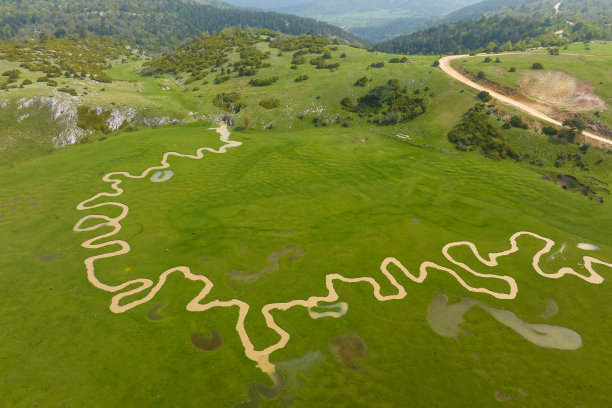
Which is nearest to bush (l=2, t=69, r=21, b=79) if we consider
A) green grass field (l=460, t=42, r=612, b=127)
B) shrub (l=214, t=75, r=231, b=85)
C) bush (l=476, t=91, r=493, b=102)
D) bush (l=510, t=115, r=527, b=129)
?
shrub (l=214, t=75, r=231, b=85)

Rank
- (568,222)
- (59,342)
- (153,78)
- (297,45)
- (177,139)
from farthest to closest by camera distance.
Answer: (297,45), (153,78), (177,139), (568,222), (59,342)

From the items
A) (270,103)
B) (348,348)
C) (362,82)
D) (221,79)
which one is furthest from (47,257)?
(221,79)

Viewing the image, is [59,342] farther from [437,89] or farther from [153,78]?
[153,78]

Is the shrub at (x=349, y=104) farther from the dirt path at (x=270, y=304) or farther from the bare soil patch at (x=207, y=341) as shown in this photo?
the bare soil patch at (x=207, y=341)

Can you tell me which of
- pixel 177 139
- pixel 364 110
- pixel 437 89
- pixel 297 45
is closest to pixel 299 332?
pixel 177 139

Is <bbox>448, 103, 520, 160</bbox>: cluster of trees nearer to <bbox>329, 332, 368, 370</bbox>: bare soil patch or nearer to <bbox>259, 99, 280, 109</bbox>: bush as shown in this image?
<bbox>259, 99, 280, 109</bbox>: bush

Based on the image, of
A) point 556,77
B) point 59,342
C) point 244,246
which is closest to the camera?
point 59,342

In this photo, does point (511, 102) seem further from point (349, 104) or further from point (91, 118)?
point (91, 118)
